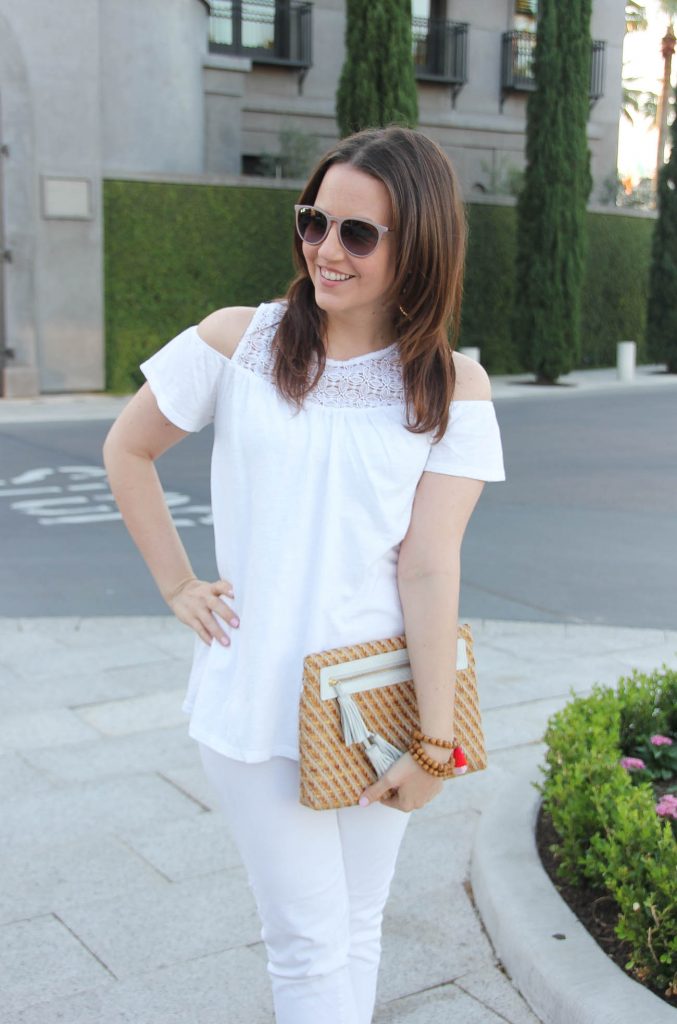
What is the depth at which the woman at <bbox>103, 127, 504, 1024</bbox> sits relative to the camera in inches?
78.5

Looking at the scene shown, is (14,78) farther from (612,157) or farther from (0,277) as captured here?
(612,157)

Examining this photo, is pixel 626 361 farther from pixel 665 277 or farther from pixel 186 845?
pixel 186 845

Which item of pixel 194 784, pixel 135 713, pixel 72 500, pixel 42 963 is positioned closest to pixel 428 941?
pixel 42 963

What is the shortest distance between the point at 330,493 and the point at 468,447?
263 mm

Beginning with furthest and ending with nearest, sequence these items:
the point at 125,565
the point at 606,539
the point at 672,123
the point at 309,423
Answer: the point at 672,123
the point at 606,539
the point at 125,565
the point at 309,423

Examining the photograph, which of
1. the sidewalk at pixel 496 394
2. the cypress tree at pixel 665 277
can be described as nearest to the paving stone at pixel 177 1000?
the sidewalk at pixel 496 394

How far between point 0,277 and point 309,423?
15.9 meters

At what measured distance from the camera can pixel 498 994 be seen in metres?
2.92

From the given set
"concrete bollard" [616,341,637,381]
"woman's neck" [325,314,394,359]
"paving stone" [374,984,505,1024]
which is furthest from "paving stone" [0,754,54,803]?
"concrete bollard" [616,341,637,381]

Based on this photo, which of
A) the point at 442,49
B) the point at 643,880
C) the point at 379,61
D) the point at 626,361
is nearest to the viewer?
the point at 643,880

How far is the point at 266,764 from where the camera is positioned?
204 centimetres

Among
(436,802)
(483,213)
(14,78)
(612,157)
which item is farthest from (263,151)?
(436,802)

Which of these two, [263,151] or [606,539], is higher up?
[263,151]

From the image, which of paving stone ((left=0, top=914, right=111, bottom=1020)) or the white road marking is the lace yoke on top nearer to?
paving stone ((left=0, top=914, right=111, bottom=1020))
